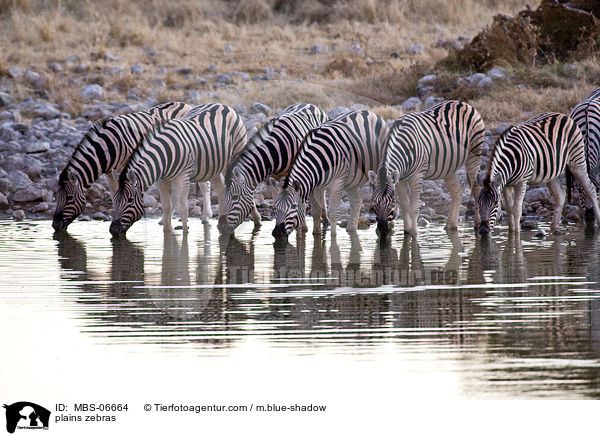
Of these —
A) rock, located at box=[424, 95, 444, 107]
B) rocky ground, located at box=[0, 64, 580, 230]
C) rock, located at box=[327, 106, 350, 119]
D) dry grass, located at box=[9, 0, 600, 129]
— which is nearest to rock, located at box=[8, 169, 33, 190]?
rocky ground, located at box=[0, 64, 580, 230]

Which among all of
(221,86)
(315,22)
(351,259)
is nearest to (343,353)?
(351,259)

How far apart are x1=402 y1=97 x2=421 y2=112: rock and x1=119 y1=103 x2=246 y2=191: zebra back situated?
5596mm

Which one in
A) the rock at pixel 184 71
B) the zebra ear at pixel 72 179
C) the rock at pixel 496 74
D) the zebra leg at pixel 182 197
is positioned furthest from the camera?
the rock at pixel 184 71

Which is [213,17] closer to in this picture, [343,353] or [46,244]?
[46,244]

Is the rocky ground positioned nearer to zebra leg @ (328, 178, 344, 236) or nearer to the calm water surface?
zebra leg @ (328, 178, 344, 236)

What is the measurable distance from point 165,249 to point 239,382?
17.0ft

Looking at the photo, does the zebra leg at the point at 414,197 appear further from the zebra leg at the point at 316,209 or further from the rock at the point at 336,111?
the rock at the point at 336,111

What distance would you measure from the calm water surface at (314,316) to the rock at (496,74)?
8034 mm

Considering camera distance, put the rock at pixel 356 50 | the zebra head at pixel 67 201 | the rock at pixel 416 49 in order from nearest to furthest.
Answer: the zebra head at pixel 67 201, the rock at pixel 416 49, the rock at pixel 356 50

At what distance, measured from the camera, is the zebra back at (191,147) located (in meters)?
11.0

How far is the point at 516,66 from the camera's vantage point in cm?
1819

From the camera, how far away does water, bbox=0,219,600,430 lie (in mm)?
4801

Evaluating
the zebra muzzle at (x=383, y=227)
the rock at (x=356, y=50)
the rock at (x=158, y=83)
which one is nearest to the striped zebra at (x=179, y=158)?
the zebra muzzle at (x=383, y=227)

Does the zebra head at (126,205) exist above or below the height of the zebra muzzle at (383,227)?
above
